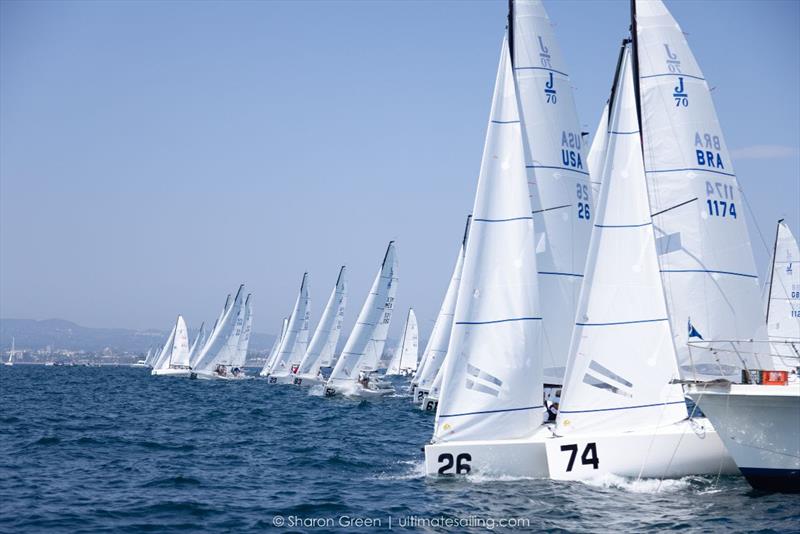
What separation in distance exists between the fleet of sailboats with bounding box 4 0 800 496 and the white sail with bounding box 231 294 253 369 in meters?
57.2

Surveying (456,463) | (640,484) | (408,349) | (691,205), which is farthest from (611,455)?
(408,349)

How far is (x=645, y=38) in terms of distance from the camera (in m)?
20.0

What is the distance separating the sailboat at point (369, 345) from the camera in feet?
164

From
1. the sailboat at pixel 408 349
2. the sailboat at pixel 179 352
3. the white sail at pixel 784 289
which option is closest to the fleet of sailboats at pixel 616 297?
the white sail at pixel 784 289

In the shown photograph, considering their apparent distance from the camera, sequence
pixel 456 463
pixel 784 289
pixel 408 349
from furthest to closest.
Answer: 1. pixel 408 349
2. pixel 784 289
3. pixel 456 463

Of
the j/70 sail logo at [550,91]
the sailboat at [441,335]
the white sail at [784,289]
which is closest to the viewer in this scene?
the j/70 sail logo at [550,91]

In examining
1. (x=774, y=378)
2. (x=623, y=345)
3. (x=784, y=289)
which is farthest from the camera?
(x=784, y=289)

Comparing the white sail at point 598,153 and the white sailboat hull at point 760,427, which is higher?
the white sail at point 598,153

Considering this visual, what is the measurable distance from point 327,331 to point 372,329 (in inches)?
484

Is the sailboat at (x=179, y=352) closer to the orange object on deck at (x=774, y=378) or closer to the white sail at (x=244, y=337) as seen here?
the white sail at (x=244, y=337)

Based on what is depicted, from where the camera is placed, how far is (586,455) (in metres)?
16.8

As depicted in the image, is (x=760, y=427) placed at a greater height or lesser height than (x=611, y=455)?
greater

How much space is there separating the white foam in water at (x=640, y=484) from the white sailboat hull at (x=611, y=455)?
8 centimetres

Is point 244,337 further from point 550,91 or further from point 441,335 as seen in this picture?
point 550,91
